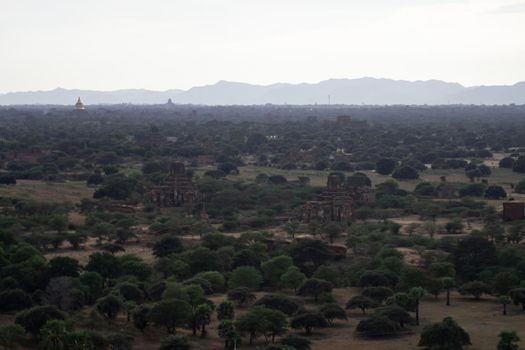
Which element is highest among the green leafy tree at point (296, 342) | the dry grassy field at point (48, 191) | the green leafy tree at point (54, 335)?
the green leafy tree at point (54, 335)

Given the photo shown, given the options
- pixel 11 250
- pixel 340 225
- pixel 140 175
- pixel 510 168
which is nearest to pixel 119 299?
pixel 11 250

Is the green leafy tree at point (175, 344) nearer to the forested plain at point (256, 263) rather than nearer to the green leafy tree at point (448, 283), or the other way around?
the forested plain at point (256, 263)

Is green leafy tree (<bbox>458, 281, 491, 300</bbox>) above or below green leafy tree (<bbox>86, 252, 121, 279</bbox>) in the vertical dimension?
below

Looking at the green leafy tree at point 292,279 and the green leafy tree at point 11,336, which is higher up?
the green leafy tree at point 11,336

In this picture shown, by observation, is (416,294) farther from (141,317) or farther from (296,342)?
(141,317)

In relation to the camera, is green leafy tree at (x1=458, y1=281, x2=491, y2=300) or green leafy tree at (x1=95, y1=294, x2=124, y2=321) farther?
green leafy tree at (x1=458, y1=281, x2=491, y2=300)

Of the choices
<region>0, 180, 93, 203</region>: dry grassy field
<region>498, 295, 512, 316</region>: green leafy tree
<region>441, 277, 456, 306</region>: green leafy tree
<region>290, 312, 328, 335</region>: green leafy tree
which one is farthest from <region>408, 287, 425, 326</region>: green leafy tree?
<region>0, 180, 93, 203</region>: dry grassy field

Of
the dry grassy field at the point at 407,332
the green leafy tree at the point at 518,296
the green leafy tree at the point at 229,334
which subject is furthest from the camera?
the green leafy tree at the point at 518,296

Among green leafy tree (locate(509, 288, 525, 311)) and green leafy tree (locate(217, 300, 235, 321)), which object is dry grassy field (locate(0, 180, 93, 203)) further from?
green leafy tree (locate(509, 288, 525, 311))

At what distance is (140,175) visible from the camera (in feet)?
256

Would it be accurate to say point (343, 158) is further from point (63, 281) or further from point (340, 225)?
point (63, 281)

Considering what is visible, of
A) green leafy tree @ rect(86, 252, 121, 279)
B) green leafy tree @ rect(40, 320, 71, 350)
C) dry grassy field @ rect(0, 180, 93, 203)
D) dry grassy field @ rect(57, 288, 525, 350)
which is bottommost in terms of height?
dry grassy field @ rect(57, 288, 525, 350)

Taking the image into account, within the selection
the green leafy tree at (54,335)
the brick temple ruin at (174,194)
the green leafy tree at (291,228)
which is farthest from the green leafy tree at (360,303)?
the brick temple ruin at (174,194)

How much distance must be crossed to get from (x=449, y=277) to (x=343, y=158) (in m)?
66.2
